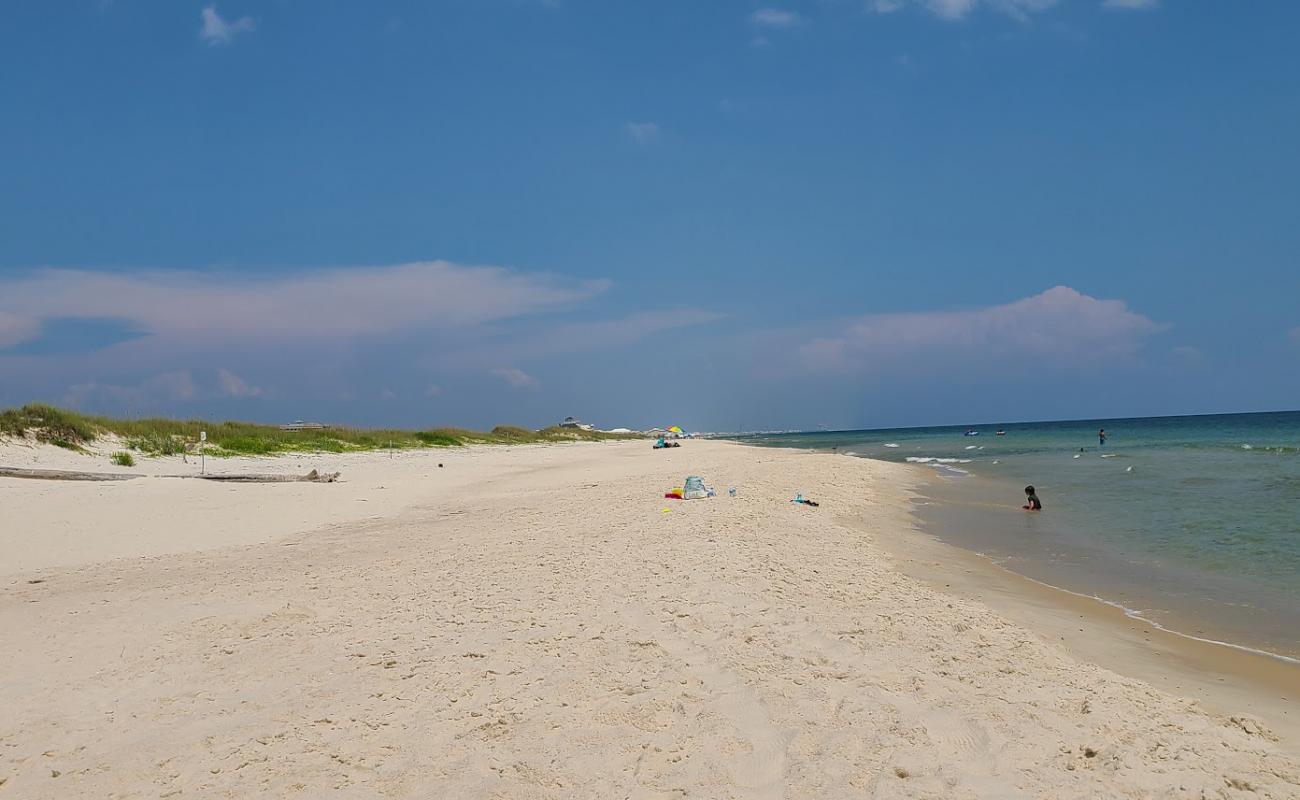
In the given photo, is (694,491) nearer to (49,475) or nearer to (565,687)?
(565,687)

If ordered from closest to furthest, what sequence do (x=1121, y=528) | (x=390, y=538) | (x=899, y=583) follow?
(x=899, y=583), (x=390, y=538), (x=1121, y=528)

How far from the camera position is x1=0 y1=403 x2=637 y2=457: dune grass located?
22719 millimetres

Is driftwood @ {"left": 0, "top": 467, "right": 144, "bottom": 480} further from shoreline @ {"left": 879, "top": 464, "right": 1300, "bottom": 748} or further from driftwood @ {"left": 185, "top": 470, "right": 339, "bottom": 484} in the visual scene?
shoreline @ {"left": 879, "top": 464, "right": 1300, "bottom": 748}

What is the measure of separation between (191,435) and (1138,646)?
32.5 m

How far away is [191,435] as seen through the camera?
29484mm

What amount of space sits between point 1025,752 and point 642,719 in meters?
2.30

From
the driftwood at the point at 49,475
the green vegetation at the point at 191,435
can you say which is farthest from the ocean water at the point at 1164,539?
the green vegetation at the point at 191,435

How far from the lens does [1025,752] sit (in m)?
4.28

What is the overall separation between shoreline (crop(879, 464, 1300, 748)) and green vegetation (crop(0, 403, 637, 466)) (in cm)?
2400

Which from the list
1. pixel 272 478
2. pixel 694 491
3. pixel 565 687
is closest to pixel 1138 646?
pixel 565 687

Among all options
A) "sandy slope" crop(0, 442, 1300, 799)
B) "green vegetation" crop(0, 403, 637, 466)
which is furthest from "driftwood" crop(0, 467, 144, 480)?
"sandy slope" crop(0, 442, 1300, 799)

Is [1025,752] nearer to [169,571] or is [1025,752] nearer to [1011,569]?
[1011,569]

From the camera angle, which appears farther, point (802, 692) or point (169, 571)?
point (169, 571)

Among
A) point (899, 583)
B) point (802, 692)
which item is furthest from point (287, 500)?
point (802, 692)
